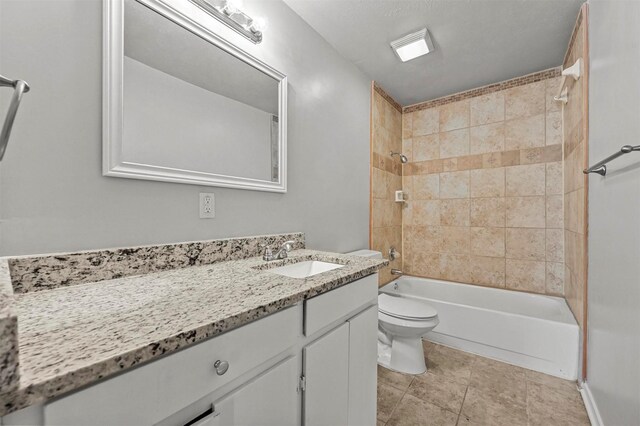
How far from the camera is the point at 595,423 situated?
139 centimetres

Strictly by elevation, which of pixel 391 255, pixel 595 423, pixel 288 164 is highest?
pixel 288 164

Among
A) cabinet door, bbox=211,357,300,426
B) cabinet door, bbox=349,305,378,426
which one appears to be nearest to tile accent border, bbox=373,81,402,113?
cabinet door, bbox=349,305,378,426

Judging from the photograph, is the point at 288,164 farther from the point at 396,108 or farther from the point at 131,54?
the point at 396,108

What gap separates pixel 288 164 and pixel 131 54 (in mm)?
892

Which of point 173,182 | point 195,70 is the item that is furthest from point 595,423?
point 195,70

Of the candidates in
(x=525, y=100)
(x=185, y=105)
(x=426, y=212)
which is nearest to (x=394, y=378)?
(x=426, y=212)

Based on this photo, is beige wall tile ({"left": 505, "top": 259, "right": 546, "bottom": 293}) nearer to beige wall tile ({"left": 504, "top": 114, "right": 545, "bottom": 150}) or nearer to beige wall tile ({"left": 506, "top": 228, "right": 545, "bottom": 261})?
beige wall tile ({"left": 506, "top": 228, "right": 545, "bottom": 261})

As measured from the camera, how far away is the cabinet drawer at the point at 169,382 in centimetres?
44

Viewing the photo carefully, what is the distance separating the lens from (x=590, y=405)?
1.50 meters

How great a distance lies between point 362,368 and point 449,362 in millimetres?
1235

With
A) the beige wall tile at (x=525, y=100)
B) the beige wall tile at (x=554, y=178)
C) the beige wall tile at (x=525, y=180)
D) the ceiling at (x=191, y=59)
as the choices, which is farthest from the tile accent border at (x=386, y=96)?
the beige wall tile at (x=554, y=178)

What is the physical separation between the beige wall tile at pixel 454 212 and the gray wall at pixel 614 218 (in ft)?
4.18

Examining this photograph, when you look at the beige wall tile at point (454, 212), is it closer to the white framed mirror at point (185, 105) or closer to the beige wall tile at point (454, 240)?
the beige wall tile at point (454, 240)

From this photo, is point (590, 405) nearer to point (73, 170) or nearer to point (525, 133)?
point (525, 133)
